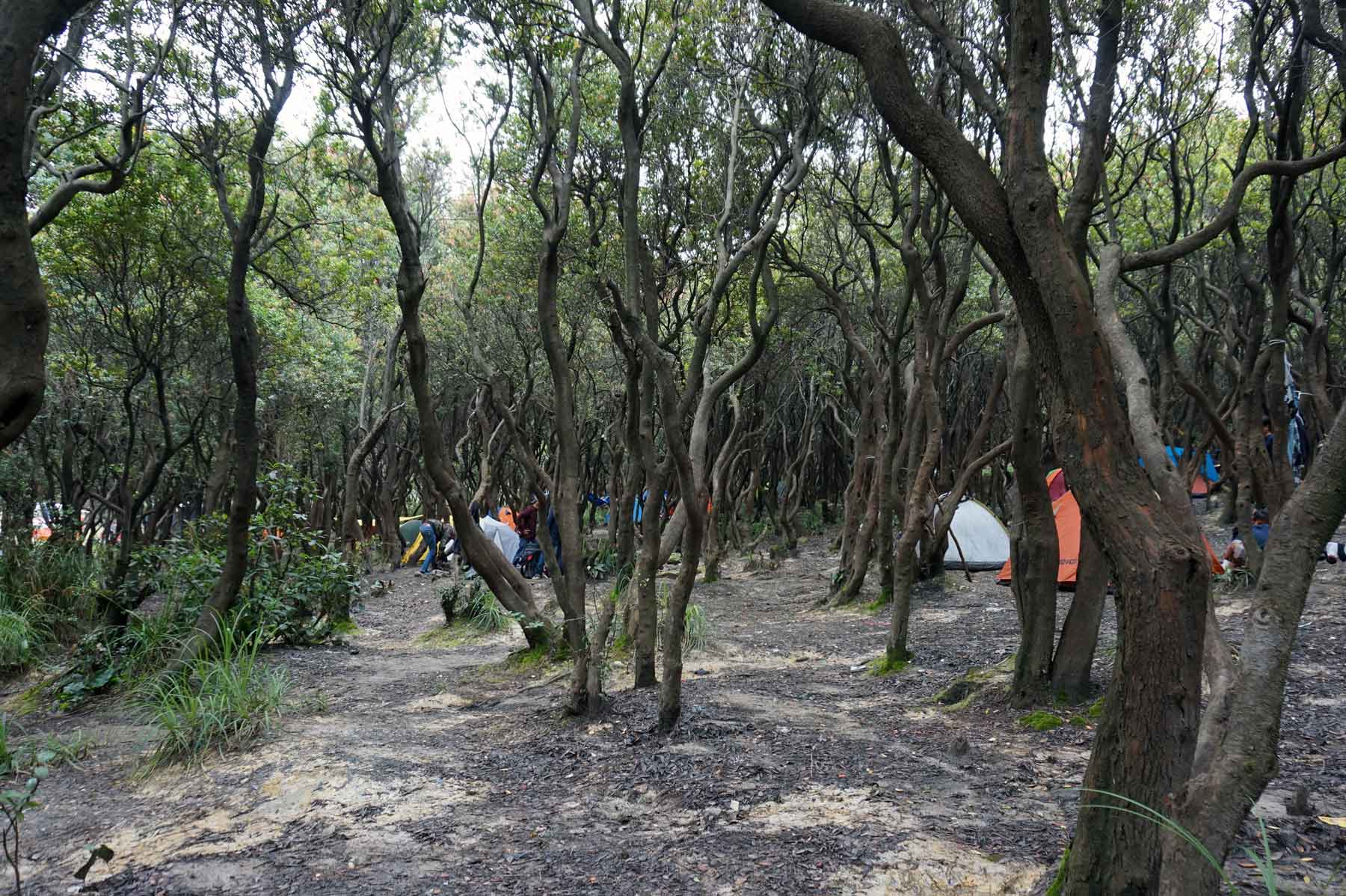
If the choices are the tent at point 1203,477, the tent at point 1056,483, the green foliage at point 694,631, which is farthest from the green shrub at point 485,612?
the tent at point 1203,477

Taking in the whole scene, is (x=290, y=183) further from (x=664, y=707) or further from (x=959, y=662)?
(x=959, y=662)

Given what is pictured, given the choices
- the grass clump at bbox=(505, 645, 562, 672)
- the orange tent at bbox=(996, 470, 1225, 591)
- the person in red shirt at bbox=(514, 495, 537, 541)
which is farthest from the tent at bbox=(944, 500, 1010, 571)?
the grass clump at bbox=(505, 645, 562, 672)

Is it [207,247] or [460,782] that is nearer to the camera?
[460,782]

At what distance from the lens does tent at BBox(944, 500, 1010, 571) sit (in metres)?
14.7

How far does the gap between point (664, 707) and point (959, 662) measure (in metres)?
3.45

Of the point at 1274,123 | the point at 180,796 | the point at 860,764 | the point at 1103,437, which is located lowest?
the point at 180,796

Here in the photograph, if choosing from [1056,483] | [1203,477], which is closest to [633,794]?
[1056,483]

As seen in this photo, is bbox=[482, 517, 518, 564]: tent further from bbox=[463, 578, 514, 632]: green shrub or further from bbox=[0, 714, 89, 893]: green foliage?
bbox=[0, 714, 89, 893]: green foliage

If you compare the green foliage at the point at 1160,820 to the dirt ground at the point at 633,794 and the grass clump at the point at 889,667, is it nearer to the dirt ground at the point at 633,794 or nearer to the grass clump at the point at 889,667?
the dirt ground at the point at 633,794

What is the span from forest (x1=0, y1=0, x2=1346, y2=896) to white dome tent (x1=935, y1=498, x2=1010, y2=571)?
77 millimetres

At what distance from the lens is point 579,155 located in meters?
10.8

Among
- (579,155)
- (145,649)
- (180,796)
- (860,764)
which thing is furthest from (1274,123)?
(145,649)

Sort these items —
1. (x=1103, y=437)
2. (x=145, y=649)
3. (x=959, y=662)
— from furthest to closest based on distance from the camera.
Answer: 1. (x=959, y=662)
2. (x=145, y=649)
3. (x=1103, y=437)

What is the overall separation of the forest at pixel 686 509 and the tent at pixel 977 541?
8 centimetres
